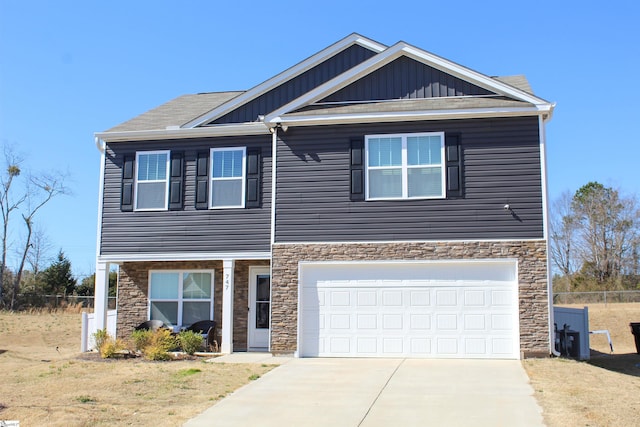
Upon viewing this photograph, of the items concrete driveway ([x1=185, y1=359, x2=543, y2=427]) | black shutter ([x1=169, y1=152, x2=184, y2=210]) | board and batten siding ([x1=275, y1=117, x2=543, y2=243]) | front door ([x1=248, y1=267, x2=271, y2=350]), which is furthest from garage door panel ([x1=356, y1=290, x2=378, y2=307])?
black shutter ([x1=169, y1=152, x2=184, y2=210])

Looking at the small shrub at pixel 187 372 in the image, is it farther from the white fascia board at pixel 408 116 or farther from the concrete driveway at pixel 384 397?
the white fascia board at pixel 408 116

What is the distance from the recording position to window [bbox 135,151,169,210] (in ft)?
56.9

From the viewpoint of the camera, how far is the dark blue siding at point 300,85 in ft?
57.4

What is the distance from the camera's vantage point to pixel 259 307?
1747 cm

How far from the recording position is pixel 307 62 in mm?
17547

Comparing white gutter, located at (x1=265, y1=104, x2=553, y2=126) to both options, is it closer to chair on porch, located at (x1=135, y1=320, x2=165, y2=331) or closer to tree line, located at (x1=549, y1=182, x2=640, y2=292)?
chair on porch, located at (x1=135, y1=320, x2=165, y2=331)

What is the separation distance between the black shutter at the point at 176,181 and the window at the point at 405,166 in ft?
16.5

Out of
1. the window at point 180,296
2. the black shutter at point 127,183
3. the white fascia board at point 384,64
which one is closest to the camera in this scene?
the white fascia board at point 384,64

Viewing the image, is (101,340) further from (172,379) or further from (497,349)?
(497,349)

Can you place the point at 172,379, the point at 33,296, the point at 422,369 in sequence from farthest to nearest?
the point at 33,296
the point at 422,369
the point at 172,379

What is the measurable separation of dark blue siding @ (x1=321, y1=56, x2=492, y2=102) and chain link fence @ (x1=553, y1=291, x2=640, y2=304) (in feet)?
76.1

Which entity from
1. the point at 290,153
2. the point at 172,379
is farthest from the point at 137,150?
the point at 172,379

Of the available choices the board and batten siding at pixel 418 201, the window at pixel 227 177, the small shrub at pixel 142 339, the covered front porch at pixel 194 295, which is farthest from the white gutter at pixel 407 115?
the small shrub at pixel 142 339

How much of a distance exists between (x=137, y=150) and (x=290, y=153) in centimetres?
439
